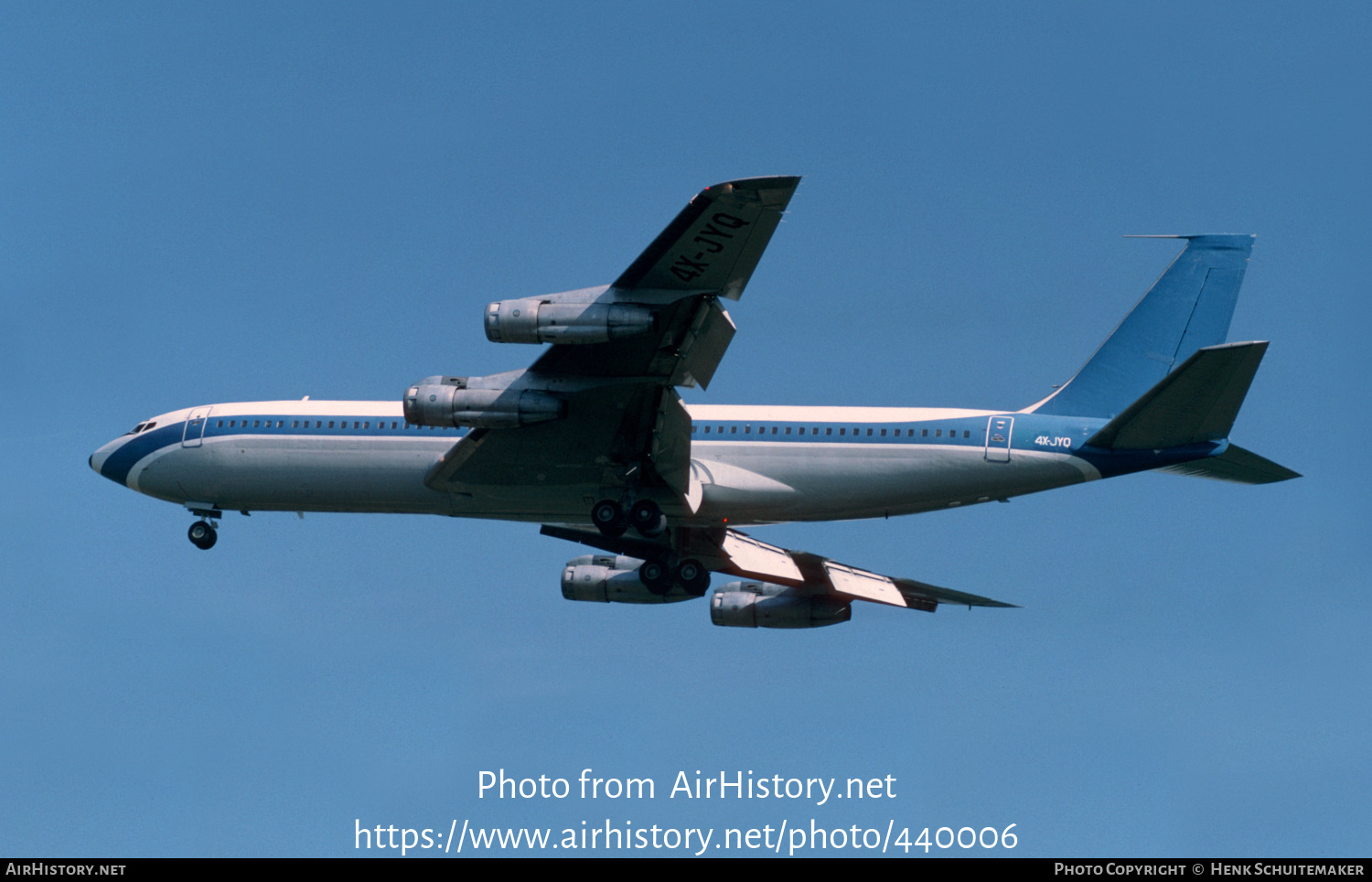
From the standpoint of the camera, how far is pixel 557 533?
40.2 meters

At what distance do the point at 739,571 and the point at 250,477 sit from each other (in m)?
13.0

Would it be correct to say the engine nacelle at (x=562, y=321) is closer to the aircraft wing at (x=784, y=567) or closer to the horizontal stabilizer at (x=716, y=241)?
the horizontal stabilizer at (x=716, y=241)

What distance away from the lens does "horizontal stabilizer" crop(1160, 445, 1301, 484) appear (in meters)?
32.5

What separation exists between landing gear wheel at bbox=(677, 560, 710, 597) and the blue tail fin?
31.0 feet

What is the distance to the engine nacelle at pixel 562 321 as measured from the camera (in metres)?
28.1

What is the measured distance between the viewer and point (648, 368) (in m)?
31.3

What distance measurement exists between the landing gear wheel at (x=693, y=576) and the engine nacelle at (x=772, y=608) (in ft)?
12.1

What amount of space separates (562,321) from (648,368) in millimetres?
3449

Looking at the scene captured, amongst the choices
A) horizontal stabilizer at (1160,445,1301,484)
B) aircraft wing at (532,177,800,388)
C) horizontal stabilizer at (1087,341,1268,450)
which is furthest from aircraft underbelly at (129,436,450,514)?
horizontal stabilizer at (1160,445,1301,484)

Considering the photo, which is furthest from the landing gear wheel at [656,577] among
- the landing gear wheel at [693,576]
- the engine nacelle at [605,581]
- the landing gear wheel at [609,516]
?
the landing gear wheel at [609,516]
